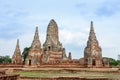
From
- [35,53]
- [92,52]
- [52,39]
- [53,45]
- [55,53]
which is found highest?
[52,39]

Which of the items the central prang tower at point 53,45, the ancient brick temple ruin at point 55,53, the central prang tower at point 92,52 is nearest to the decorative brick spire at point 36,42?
the ancient brick temple ruin at point 55,53

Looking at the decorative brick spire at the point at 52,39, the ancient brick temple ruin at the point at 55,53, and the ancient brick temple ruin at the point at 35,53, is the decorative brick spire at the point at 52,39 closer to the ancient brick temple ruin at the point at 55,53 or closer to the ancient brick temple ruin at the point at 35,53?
the ancient brick temple ruin at the point at 55,53

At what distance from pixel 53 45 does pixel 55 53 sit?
1411 mm

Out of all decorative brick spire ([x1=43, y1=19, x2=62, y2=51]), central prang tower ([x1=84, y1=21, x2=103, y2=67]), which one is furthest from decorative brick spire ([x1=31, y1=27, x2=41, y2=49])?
central prang tower ([x1=84, y1=21, x2=103, y2=67])

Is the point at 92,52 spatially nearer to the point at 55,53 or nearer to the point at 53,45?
A: the point at 55,53

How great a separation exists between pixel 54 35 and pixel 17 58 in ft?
24.4

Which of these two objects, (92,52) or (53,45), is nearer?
(92,52)

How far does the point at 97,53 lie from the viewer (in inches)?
1567

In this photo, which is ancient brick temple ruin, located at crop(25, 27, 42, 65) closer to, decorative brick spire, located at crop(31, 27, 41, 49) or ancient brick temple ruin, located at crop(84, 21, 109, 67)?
decorative brick spire, located at crop(31, 27, 41, 49)

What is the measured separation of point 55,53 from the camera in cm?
4700

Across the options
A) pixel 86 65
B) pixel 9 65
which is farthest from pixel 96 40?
pixel 9 65

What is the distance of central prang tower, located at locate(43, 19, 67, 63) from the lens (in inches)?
1830

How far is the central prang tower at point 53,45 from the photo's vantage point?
46.5 m

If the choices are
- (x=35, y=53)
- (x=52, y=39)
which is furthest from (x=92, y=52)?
(x=52, y=39)
